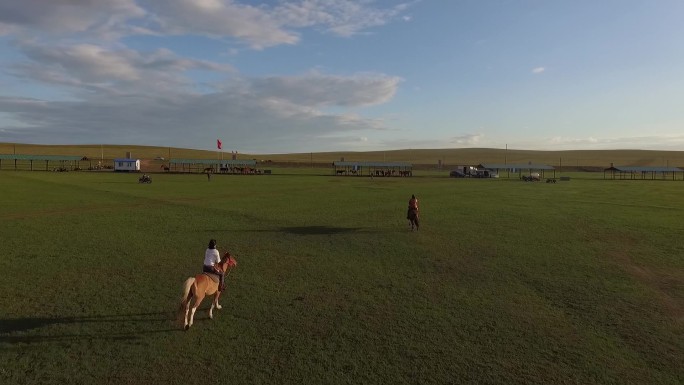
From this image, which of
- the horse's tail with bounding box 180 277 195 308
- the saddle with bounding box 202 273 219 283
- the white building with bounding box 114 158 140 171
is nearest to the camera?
the horse's tail with bounding box 180 277 195 308

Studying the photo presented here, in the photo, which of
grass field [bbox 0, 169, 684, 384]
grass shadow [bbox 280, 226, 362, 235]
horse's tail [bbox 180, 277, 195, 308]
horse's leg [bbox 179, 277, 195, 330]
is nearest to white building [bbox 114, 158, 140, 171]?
grass field [bbox 0, 169, 684, 384]

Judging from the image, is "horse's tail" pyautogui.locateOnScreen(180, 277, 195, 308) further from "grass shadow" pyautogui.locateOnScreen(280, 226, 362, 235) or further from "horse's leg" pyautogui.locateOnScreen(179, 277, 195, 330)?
"grass shadow" pyautogui.locateOnScreen(280, 226, 362, 235)

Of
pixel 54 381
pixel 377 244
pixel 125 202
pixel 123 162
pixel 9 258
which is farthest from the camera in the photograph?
pixel 123 162

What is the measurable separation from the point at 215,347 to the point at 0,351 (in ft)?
14.0

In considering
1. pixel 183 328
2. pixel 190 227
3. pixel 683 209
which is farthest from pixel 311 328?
pixel 683 209

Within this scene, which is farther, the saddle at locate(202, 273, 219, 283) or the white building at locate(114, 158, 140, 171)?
the white building at locate(114, 158, 140, 171)

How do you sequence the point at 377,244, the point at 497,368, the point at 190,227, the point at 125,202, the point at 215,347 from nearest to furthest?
1. the point at 497,368
2. the point at 215,347
3. the point at 377,244
4. the point at 190,227
5. the point at 125,202

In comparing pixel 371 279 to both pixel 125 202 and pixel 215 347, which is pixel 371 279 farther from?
pixel 125 202

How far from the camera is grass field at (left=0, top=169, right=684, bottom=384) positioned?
8344mm

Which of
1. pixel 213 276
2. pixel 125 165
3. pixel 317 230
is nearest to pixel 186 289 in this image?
pixel 213 276

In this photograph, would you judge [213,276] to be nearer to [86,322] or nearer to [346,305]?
[86,322]

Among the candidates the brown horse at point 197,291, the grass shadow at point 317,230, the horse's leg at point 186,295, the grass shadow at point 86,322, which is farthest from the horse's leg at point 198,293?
the grass shadow at point 317,230

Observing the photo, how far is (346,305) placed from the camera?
37.9 feet

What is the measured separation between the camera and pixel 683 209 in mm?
33531
